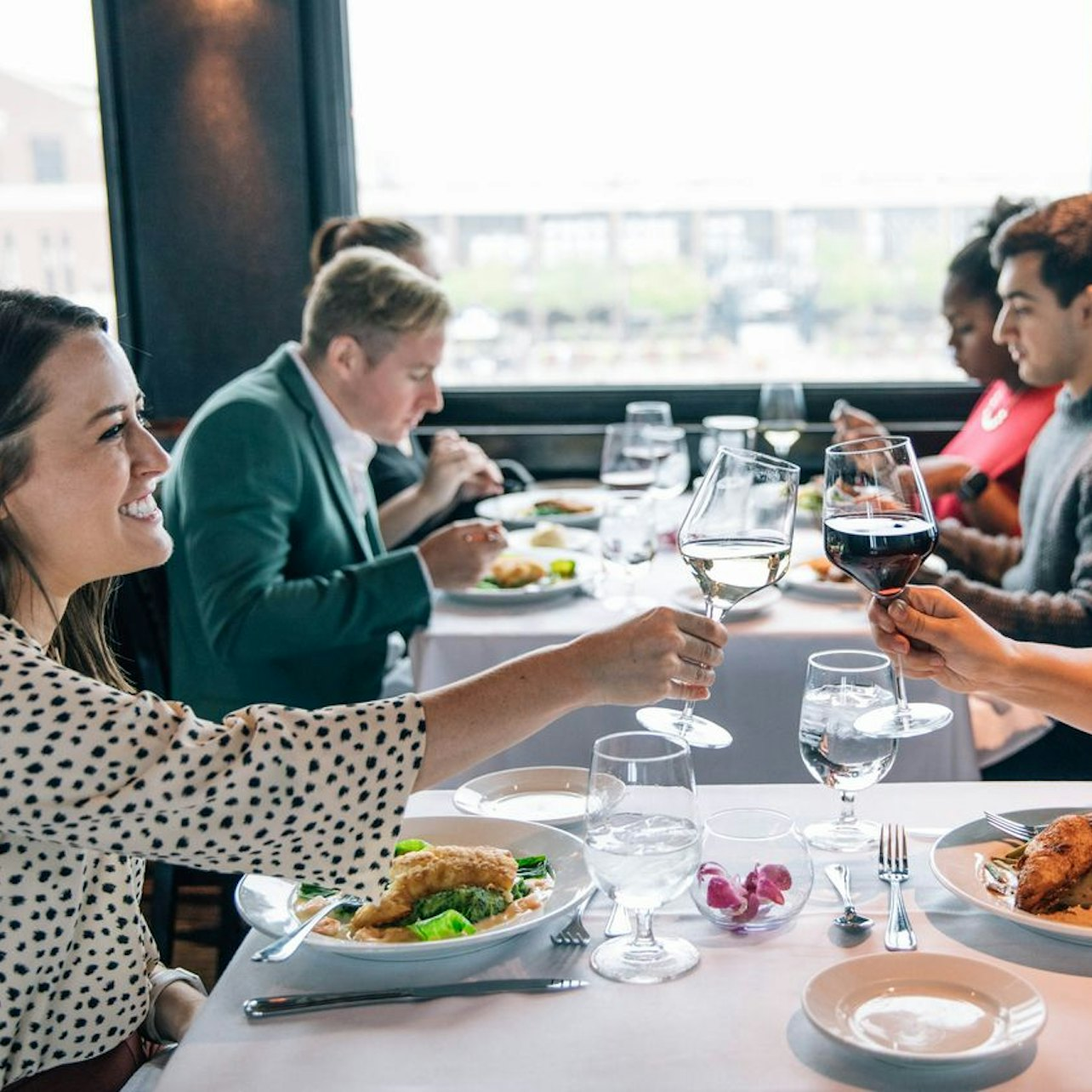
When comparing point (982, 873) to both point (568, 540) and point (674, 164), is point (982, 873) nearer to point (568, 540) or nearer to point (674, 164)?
point (568, 540)

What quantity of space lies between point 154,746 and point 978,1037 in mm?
690

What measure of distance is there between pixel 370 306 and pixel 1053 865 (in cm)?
189

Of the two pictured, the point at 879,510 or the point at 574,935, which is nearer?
the point at 574,935

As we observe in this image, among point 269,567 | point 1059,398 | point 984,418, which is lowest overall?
point 269,567

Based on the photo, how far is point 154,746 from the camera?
1.18 meters

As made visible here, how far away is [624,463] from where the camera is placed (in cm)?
330

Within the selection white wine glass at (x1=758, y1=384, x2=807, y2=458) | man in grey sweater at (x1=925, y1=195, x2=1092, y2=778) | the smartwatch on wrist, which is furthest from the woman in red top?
man in grey sweater at (x1=925, y1=195, x2=1092, y2=778)

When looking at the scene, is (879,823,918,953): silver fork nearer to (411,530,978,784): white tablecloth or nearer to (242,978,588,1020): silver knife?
(242,978,588,1020): silver knife

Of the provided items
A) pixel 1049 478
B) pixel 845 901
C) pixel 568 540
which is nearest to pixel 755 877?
pixel 845 901

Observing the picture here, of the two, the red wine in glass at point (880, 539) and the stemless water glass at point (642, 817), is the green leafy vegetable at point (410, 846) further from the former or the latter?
the red wine in glass at point (880, 539)

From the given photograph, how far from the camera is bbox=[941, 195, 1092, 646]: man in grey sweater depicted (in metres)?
2.52

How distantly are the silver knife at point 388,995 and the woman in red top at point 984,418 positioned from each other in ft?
7.88

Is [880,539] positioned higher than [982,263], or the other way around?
[982,263]

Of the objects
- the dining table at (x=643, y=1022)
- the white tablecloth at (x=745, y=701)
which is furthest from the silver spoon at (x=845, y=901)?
the white tablecloth at (x=745, y=701)
